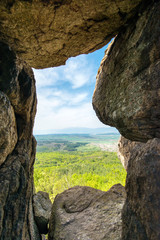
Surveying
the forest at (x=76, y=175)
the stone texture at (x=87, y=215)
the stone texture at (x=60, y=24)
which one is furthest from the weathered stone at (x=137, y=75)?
the forest at (x=76, y=175)

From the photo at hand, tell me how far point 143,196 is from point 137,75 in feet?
13.6

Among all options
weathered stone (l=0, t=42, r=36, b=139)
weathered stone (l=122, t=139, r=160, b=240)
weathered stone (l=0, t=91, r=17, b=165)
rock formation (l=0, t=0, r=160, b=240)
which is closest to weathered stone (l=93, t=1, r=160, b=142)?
rock formation (l=0, t=0, r=160, b=240)

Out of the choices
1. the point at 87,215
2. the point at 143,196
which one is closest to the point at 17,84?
the point at 143,196

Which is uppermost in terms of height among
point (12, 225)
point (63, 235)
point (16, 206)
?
point (16, 206)

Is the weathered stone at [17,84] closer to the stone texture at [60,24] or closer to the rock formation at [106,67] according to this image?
the rock formation at [106,67]

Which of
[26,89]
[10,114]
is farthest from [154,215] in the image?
[26,89]

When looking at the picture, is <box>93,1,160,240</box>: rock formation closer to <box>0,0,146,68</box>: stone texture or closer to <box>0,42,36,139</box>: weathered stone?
<box>0,0,146,68</box>: stone texture

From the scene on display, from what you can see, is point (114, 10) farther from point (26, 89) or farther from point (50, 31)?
point (26, 89)

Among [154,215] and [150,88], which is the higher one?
[150,88]

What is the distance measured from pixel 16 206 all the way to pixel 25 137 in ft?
11.4

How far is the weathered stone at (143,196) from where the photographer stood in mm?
3494

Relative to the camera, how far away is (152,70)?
12.3ft

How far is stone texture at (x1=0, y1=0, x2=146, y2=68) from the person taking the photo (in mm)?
3688

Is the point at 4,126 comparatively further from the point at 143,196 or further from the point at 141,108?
the point at 143,196
